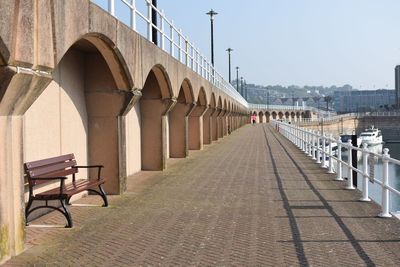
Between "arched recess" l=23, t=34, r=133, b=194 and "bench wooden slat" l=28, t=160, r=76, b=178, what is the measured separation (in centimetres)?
60

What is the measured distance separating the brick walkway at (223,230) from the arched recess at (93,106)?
93cm

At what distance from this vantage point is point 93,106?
34.0ft

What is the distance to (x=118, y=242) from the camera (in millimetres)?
6547

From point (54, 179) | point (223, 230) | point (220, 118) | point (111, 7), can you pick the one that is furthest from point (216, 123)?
point (54, 179)

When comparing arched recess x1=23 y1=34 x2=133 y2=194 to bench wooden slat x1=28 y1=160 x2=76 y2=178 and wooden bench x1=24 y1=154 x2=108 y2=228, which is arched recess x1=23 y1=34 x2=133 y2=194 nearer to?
bench wooden slat x1=28 y1=160 x2=76 y2=178

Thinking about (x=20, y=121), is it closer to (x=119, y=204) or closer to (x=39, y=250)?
(x=39, y=250)

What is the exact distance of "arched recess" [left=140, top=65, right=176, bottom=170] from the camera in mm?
14453

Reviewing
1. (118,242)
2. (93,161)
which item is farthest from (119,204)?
(118,242)

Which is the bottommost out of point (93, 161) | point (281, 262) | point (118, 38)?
point (281, 262)

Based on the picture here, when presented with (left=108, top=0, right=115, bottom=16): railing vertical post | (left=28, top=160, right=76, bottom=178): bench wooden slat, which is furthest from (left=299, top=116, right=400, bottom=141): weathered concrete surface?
(left=28, top=160, right=76, bottom=178): bench wooden slat

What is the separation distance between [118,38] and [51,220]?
3.49 metres

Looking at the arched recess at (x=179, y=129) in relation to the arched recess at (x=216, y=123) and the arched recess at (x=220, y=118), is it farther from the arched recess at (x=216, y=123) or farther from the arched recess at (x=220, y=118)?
the arched recess at (x=220, y=118)

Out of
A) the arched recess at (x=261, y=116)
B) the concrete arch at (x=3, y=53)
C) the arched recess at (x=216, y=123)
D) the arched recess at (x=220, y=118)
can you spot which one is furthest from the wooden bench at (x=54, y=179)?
the arched recess at (x=261, y=116)

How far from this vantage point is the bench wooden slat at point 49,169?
7.35 meters
